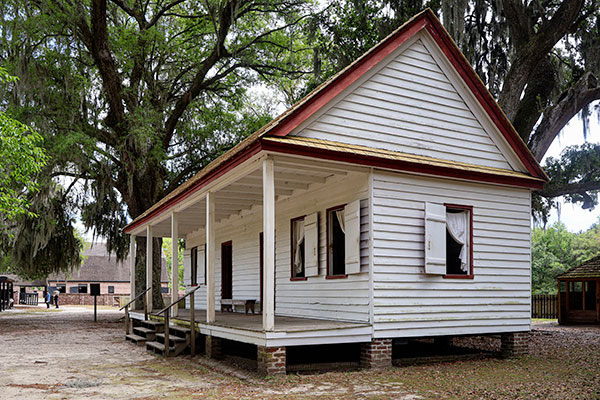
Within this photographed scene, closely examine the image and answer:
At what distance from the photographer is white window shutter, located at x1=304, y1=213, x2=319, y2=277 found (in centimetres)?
1215

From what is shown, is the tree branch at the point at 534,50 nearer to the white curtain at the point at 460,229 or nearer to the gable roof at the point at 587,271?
the white curtain at the point at 460,229

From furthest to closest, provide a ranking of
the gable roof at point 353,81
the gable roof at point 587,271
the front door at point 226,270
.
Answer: the gable roof at point 587,271 → the front door at point 226,270 → the gable roof at point 353,81

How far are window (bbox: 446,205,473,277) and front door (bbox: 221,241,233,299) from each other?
8000mm

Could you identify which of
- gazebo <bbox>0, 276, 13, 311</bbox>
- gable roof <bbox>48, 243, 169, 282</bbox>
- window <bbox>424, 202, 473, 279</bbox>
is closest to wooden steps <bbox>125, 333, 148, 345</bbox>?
window <bbox>424, 202, 473, 279</bbox>

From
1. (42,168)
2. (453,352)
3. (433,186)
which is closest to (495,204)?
(433,186)

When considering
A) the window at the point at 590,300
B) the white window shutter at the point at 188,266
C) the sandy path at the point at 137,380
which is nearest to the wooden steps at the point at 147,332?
the sandy path at the point at 137,380

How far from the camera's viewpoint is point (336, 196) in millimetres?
11656

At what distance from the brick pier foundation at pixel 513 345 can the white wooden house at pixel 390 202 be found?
0.27 ft

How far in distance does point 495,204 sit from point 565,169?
8.29 m

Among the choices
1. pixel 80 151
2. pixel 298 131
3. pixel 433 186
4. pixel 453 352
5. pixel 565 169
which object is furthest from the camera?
pixel 80 151

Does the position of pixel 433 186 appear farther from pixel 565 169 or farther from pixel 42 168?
pixel 42 168

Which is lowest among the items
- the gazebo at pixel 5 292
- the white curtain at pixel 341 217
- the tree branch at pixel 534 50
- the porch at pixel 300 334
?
the gazebo at pixel 5 292

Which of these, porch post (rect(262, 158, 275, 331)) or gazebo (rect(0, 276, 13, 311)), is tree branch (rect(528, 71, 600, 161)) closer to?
porch post (rect(262, 158, 275, 331))

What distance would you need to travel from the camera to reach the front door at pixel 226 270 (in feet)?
59.3
